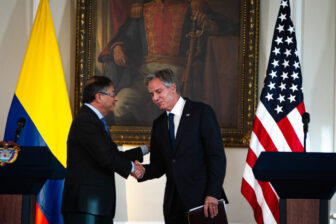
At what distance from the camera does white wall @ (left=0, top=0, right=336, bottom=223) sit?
4902mm

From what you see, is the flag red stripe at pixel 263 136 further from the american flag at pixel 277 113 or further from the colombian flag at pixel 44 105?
the colombian flag at pixel 44 105

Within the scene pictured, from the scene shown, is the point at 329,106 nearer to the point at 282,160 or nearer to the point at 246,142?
the point at 246,142

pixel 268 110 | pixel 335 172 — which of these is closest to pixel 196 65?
pixel 268 110

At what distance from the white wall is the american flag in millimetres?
300

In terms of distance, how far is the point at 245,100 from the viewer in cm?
489

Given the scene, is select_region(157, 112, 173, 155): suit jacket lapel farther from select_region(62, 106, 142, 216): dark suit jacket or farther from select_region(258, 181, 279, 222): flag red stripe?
select_region(258, 181, 279, 222): flag red stripe

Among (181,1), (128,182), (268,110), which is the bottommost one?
(128,182)

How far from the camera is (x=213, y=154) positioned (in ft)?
10.7

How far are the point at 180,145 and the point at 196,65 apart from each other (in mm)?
1818

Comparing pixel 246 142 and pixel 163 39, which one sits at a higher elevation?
pixel 163 39

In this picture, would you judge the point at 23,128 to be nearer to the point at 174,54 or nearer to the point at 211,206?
the point at 174,54

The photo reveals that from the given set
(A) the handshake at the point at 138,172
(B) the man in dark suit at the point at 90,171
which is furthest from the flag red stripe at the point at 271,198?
(B) the man in dark suit at the point at 90,171

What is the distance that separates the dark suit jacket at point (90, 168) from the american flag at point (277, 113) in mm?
1717

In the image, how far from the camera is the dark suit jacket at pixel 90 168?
328 centimetres
